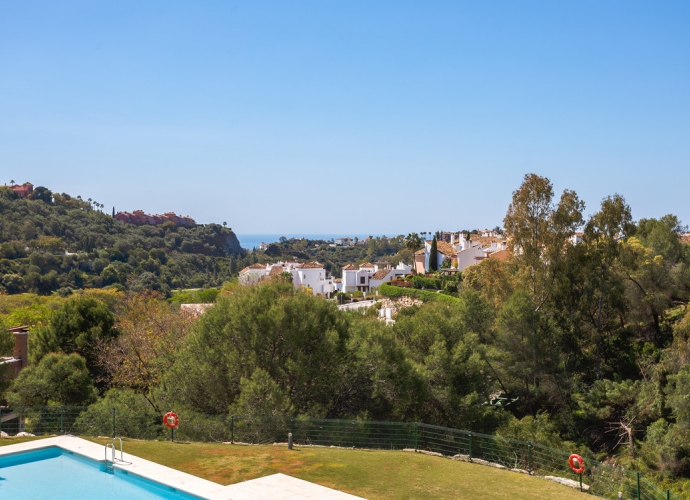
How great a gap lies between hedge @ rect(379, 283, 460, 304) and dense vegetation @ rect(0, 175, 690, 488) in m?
11.4

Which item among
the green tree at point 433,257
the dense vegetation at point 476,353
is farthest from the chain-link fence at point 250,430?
the green tree at point 433,257

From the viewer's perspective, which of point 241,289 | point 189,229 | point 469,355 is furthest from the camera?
point 189,229

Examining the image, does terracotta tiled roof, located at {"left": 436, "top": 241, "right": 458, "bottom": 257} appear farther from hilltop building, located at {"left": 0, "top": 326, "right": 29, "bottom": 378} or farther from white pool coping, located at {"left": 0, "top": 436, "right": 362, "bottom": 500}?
white pool coping, located at {"left": 0, "top": 436, "right": 362, "bottom": 500}

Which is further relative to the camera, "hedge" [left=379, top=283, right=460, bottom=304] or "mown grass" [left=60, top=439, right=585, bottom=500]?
"hedge" [left=379, top=283, right=460, bottom=304]

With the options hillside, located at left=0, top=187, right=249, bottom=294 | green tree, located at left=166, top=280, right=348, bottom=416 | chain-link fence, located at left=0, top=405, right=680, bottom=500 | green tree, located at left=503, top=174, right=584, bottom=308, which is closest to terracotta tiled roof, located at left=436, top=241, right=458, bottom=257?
hillside, located at left=0, top=187, right=249, bottom=294

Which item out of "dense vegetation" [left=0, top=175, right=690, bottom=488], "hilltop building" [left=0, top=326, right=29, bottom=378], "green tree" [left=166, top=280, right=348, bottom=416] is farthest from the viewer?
"hilltop building" [left=0, top=326, right=29, bottom=378]

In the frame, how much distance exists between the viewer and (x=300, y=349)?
18875 mm

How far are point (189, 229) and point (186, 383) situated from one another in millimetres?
133369

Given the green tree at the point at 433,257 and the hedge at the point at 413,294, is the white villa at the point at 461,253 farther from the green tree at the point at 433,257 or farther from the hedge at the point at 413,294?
the hedge at the point at 413,294

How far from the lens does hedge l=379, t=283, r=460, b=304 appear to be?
4647cm

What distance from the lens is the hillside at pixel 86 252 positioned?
80.2 metres

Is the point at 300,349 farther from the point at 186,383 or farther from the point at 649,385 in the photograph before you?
the point at 649,385

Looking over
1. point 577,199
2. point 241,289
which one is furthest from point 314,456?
Answer: point 577,199

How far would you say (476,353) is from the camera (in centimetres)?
2356
